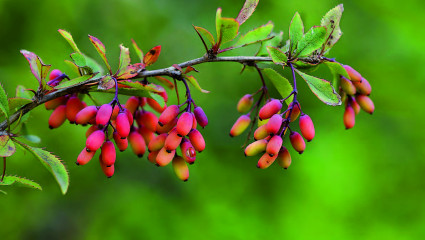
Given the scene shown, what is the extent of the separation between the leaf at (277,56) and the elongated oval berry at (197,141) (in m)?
0.19

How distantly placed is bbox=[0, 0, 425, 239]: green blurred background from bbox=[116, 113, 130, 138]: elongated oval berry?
1335 mm

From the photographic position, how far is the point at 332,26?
0.86 metres

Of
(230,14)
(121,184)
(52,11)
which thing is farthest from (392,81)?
(52,11)

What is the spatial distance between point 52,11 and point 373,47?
1.61 meters

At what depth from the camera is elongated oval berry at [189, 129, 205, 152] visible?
32.3 inches

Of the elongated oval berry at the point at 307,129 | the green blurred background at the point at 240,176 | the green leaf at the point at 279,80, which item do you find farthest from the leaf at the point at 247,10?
the green blurred background at the point at 240,176

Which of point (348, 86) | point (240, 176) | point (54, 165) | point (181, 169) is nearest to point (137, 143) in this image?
point (181, 169)

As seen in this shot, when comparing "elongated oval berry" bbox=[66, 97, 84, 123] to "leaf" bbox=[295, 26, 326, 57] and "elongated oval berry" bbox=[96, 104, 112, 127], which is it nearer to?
"elongated oval berry" bbox=[96, 104, 112, 127]

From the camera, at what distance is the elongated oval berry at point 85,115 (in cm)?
78

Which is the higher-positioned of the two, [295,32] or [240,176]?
[295,32]

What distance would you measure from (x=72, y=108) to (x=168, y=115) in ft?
0.63

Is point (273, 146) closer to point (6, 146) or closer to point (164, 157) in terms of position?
point (164, 157)

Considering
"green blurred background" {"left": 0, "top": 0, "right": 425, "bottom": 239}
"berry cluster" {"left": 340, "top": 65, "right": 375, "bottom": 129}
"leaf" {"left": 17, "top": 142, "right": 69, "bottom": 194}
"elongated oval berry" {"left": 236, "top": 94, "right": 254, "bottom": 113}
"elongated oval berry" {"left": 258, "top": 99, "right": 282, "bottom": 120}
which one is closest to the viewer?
"leaf" {"left": 17, "top": 142, "right": 69, "bottom": 194}

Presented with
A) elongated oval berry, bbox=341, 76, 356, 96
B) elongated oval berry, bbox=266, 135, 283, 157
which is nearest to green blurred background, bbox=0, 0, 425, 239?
elongated oval berry, bbox=341, 76, 356, 96
